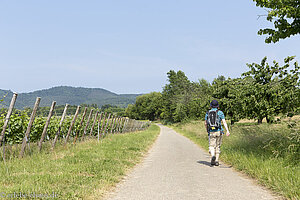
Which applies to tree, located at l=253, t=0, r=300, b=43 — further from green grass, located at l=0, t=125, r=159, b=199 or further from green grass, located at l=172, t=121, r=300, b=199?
green grass, located at l=0, t=125, r=159, b=199

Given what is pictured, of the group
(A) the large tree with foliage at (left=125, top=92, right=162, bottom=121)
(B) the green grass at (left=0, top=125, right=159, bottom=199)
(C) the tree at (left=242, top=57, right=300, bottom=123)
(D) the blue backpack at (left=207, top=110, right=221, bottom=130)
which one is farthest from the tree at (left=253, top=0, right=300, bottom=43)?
(A) the large tree with foliage at (left=125, top=92, right=162, bottom=121)

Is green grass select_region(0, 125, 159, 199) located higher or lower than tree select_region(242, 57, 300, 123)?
lower

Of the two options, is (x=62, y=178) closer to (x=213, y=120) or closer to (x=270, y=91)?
(x=213, y=120)

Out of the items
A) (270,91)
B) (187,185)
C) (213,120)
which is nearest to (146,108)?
(270,91)

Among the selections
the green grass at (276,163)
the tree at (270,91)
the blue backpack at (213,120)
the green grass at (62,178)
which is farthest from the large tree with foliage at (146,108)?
the green grass at (62,178)

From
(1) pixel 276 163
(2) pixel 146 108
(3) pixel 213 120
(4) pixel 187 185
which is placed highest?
(2) pixel 146 108

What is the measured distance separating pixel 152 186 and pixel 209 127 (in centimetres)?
362

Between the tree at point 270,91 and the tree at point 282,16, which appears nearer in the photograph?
the tree at point 282,16

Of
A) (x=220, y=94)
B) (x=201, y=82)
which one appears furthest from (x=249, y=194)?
(x=201, y=82)

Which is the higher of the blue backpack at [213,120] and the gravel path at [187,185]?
the blue backpack at [213,120]

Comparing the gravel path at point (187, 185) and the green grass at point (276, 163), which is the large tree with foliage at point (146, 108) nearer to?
the green grass at point (276, 163)

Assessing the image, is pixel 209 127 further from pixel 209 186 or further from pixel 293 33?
pixel 293 33

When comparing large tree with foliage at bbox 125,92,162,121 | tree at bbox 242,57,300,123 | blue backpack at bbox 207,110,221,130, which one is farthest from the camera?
large tree with foliage at bbox 125,92,162,121

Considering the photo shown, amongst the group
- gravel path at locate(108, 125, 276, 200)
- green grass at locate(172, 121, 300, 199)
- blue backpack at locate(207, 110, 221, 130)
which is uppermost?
blue backpack at locate(207, 110, 221, 130)
